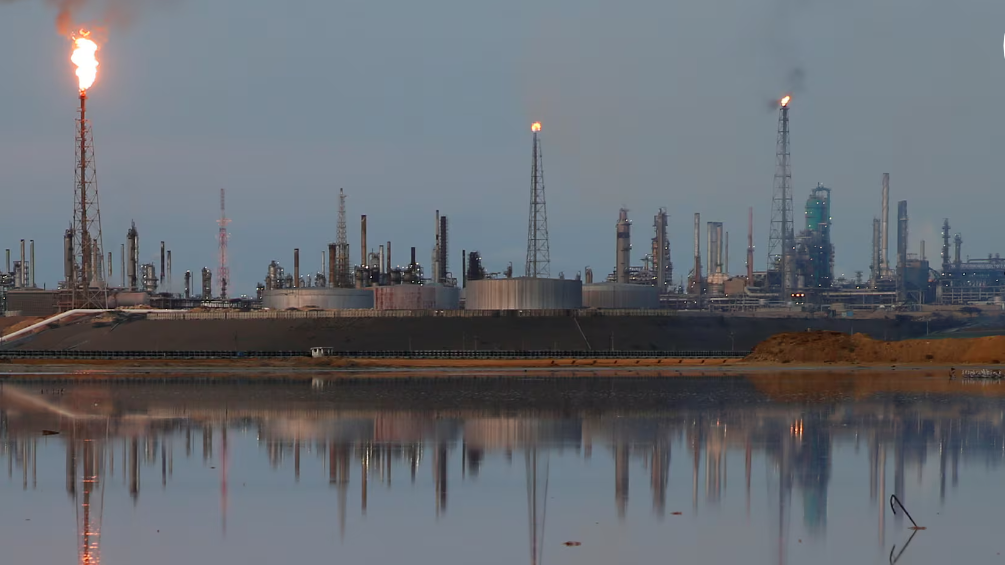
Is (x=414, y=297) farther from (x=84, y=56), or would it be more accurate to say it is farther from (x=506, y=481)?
(x=506, y=481)

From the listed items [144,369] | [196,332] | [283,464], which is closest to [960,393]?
[283,464]

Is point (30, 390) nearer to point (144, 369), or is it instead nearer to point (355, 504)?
point (144, 369)

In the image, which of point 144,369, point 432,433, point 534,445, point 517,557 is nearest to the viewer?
point 517,557

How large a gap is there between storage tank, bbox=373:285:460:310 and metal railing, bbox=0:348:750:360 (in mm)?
44414

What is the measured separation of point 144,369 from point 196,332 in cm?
4050

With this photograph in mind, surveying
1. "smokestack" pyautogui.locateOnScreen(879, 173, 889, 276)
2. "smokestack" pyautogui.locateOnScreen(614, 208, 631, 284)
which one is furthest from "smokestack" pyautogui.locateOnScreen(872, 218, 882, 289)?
"smokestack" pyautogui.locateOnScreen(614, 208, 631, 284)

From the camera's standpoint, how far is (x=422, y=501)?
91.4 ft

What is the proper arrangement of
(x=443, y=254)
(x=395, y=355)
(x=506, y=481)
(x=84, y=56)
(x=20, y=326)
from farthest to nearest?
(x=443, y=254) → (x=20, y=326) → (x=395, y=355) → (x=84, y=56) → (x=506, y=481)

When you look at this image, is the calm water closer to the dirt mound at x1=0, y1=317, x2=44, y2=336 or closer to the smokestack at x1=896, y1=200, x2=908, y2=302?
the dirt mound at x1=0, y1=317, x2=44, y2=336

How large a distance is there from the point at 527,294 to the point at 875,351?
184 ft

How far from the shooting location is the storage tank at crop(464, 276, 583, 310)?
139875mm

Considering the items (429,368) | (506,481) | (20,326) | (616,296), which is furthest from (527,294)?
(506,481)

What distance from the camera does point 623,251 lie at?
172 meters

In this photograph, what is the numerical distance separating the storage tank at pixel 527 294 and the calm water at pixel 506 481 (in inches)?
3321
